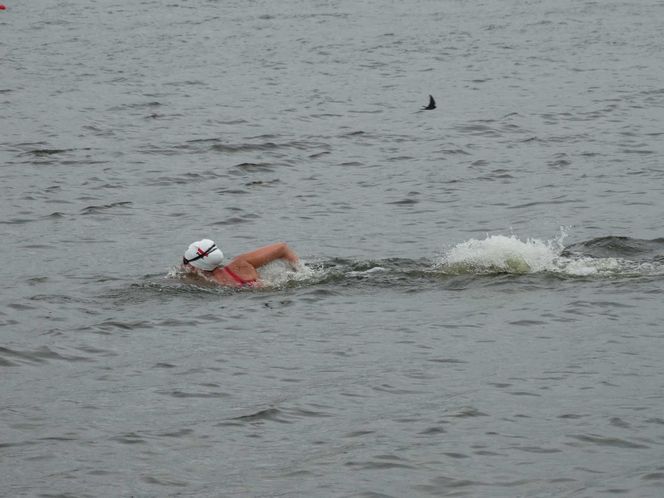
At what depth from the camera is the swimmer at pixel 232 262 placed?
1667cm

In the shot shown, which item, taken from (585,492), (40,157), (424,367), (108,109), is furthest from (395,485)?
(108,109)

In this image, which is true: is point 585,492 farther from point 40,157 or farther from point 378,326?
point 40,157

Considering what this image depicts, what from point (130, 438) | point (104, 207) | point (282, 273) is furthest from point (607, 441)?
point (104, 207)

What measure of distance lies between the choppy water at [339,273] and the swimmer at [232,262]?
20 cm

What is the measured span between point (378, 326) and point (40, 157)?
43.2ft

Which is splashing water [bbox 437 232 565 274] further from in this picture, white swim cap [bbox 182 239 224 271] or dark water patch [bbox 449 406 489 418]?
dark water patch [bbox 449 406 489 418]

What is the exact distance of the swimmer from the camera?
16672 millimetres

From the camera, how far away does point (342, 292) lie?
16.5 metres

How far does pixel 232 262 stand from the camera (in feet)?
55.6

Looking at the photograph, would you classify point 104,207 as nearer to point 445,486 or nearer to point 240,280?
point 240,280

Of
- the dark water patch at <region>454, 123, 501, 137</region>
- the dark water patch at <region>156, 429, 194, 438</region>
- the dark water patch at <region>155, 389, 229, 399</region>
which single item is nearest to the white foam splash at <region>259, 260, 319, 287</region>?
the dark water patch at <region>155, 389, 229, 399</region>

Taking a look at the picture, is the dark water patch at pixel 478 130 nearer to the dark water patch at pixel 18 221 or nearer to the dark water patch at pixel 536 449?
the dark water patch at pixel 18 221

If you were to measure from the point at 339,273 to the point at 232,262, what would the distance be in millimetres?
1432

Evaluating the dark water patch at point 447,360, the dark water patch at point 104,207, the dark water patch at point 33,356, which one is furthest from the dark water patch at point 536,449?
the dark water patch at point 104,207
